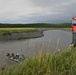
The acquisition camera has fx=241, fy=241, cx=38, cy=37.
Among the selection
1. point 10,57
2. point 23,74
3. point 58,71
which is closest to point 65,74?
point 58,71

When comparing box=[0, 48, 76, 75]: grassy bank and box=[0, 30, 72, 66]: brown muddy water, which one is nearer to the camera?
box=[0, 48, 76, 75]: grassy bank

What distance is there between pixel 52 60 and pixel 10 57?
629 inches

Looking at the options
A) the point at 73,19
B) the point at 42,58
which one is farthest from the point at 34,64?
the point at 73,19

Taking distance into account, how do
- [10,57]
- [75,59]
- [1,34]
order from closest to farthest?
1. [75,59]
2. [10,57]
3. [1,34]

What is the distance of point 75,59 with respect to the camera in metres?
8.09

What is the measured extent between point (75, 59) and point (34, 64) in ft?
5.05

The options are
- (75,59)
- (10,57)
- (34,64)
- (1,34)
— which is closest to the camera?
(34,64)

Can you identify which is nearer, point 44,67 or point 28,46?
point 44,67

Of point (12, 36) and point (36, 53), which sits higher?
point (36, 53)

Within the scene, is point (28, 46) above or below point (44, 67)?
above

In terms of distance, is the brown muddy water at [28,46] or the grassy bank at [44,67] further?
the brown muddy water at [28,46]

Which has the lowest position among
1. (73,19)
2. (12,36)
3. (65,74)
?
(12,36)

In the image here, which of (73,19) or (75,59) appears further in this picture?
(73,19)

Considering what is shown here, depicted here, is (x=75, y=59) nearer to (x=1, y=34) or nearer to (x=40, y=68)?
(x=40, y=68)
